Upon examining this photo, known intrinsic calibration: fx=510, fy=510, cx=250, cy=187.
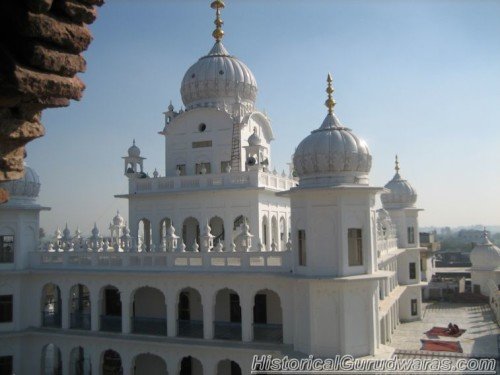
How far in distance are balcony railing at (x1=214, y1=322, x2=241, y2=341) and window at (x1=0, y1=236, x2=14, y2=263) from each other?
10.7 m

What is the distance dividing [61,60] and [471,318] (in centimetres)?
3594

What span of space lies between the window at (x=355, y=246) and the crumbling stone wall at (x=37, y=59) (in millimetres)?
13528

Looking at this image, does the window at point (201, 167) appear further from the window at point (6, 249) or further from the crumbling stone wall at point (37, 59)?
the crumbling stone wall at point (37, 59)

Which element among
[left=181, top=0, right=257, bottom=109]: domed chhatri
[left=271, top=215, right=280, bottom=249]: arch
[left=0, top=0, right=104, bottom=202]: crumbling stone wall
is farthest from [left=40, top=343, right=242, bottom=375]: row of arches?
[left=0, top=0, right=104, bottom=202]: crumbling stone wall

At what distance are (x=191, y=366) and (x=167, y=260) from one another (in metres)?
5.57

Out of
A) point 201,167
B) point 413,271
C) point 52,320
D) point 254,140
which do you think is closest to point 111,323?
point 52,320

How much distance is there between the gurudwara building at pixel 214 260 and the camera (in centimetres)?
1748

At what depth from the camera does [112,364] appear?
26.1 metres

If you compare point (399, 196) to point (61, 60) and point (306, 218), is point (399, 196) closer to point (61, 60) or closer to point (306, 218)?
point (306, 218)

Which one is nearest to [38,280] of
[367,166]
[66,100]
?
[367,166]

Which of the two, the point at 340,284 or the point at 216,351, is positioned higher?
the point at 340,284

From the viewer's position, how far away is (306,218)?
17.7 metres

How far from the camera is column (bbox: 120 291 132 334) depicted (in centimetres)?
2236

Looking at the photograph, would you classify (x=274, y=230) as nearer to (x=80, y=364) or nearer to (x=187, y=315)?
(x=187, y=315)
